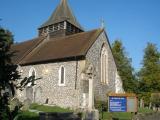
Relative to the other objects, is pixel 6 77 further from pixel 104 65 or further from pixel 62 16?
pixel 62 16

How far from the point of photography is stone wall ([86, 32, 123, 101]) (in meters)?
27.1

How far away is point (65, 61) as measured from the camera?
27.5 metres

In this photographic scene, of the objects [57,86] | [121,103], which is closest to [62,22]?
[57,86]

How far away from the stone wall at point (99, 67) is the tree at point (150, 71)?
447 inches

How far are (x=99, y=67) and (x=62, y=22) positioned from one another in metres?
9.93

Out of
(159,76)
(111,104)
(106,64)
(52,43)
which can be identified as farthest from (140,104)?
(111,104)

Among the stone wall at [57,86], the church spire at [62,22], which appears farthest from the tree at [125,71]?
the stone wall at [57,86]

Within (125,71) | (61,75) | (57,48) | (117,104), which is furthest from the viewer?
(125,71)

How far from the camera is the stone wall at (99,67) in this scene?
27.1 m

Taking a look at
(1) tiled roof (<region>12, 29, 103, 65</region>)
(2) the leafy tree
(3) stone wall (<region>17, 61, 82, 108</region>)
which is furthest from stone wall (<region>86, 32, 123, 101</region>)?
(2) the leafy tree

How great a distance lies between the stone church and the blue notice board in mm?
8024

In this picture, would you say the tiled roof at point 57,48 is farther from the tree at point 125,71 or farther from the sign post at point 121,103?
the tree at point 125,71

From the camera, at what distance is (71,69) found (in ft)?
87.8

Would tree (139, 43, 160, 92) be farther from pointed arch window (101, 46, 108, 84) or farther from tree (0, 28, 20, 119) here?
tree (0, 28, 20, 119)
